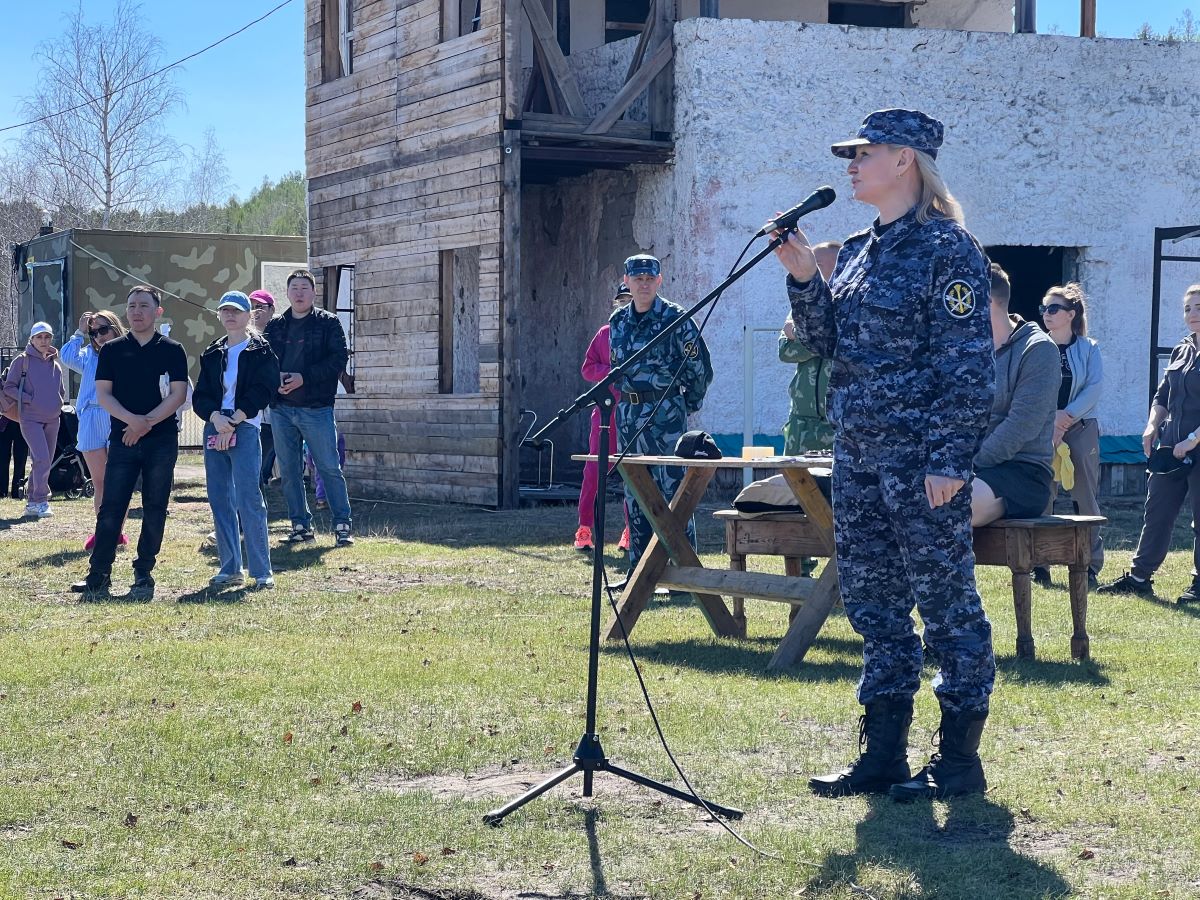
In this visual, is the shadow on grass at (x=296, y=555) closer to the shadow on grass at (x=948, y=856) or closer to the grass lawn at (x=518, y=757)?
the grass lawn at (x=518, y=757)

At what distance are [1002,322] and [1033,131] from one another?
33.4 feet

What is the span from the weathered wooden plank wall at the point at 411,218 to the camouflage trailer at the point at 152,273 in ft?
26.2

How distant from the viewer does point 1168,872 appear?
14.6 feet

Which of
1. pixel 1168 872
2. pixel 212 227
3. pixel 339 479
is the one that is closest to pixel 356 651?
pixel 1168 872

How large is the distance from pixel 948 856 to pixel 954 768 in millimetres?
686

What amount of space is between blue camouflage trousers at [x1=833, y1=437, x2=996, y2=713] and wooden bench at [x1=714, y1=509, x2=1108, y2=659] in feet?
7.51

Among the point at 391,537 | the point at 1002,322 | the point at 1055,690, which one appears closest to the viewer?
the point at 1055,690

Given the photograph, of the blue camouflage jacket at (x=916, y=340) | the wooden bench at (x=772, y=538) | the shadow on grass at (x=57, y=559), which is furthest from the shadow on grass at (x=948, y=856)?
the shadow on grass at (x=57, y=559)

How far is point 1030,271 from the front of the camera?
19.2 metres

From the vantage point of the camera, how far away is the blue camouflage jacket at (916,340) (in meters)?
5.04

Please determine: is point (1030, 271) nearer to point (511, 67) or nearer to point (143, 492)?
point (511, 67)

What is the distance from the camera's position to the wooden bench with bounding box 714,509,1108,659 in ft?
24.6

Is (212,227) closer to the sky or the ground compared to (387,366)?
closer to the sky

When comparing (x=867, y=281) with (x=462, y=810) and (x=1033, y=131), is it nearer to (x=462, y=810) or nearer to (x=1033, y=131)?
(x=462, y=810)
